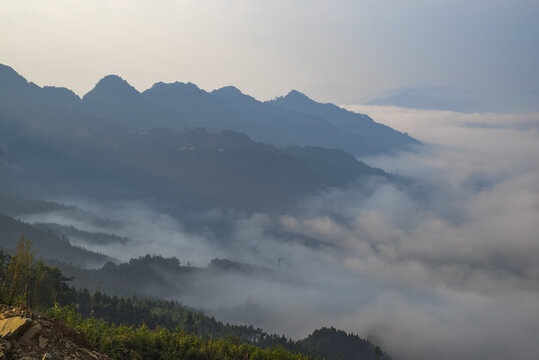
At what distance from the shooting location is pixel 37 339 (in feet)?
54.7

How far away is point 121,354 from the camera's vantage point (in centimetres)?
2494

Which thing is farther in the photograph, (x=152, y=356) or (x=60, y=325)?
(x=152, y=356)

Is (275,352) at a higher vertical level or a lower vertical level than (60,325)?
A: lower

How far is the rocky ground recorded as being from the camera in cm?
1570

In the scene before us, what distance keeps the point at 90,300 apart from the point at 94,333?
139 meters

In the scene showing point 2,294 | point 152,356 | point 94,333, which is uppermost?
point 2,294

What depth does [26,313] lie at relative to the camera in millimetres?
18109

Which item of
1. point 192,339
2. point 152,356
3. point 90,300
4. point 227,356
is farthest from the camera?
point 90,300

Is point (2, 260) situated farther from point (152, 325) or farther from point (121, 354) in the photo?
point (152, 325)

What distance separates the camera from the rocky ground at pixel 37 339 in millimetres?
15698

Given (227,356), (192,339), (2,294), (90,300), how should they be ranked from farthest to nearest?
1. (90,300)
2. (192,339)
3. (227,356)
4. (2,294)

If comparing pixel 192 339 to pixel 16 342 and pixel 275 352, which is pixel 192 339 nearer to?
Result: pixel 275 352

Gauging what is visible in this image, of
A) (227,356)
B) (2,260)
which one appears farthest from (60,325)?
(2,260)

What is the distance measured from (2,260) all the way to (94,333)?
216ft
